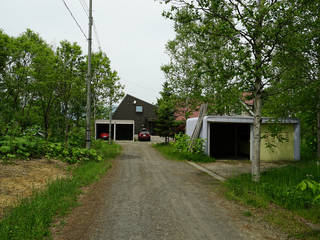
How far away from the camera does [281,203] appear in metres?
5.85

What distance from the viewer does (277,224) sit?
4.78m

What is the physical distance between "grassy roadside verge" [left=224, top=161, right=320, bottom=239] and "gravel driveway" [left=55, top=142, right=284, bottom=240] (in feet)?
2.24

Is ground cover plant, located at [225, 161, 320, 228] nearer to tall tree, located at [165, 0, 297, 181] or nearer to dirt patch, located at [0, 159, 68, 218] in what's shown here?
tall tree, located at [165, 0, 297, 181]

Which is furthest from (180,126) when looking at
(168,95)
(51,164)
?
(51,164)

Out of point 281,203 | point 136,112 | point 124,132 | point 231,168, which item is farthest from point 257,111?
point 136,112

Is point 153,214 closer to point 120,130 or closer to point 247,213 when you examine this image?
point 247,213

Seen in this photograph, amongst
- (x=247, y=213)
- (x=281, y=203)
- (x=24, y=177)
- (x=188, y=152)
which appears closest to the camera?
(x=247, y=213)

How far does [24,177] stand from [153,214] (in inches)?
199

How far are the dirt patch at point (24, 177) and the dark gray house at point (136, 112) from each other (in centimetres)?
3377

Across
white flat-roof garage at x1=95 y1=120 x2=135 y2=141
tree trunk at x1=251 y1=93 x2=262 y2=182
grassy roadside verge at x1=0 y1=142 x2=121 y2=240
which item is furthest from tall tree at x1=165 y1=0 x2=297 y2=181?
white flat-roof garage at x1=95 y1=120 x2=135 y2=141

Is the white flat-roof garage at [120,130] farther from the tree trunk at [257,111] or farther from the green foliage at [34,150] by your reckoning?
the tree trunk at [257,111]

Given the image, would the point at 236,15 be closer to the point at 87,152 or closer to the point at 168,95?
the point at 87,152

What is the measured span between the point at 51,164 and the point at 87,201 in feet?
16.4

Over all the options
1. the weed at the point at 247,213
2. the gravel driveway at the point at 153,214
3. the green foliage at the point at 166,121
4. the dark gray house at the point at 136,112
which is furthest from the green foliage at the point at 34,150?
the dark gray house at the point at 136,112
